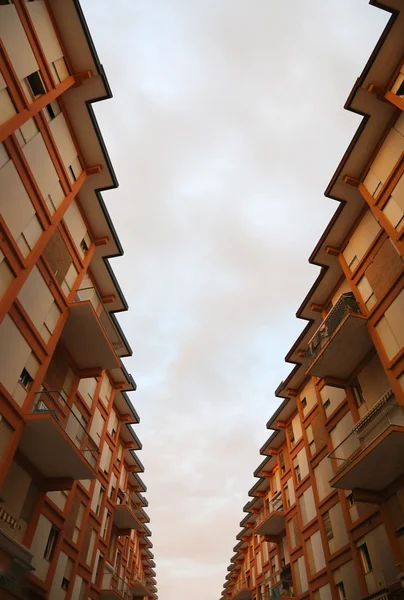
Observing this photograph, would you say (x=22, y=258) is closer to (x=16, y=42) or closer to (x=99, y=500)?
(x=16, y=42)

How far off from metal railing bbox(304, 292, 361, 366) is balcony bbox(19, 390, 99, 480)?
462 inches

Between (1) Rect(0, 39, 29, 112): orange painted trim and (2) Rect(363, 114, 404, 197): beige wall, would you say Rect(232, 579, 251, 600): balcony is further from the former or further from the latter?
(1) Rect(0, 39, 29, 112): orange painted trim

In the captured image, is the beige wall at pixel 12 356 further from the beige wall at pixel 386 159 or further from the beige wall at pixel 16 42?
the beige wall at pixel 386 159

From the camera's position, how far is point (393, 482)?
16.8 metres

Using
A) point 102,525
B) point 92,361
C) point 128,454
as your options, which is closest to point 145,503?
point 128,454

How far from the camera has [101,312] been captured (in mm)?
24484

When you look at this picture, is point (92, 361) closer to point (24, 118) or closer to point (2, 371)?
point (2, 371)

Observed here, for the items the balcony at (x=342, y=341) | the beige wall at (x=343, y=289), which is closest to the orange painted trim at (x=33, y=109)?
the balcony at (x=342, y=341)

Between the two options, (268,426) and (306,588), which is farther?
(268,426)

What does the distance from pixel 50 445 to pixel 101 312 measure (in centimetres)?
933

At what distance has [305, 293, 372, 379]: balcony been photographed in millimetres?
19062

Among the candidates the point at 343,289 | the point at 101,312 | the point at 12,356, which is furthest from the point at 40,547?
the point at 343,289

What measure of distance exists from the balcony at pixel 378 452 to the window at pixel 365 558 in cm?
327

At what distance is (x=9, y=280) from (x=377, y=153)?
15.6m
